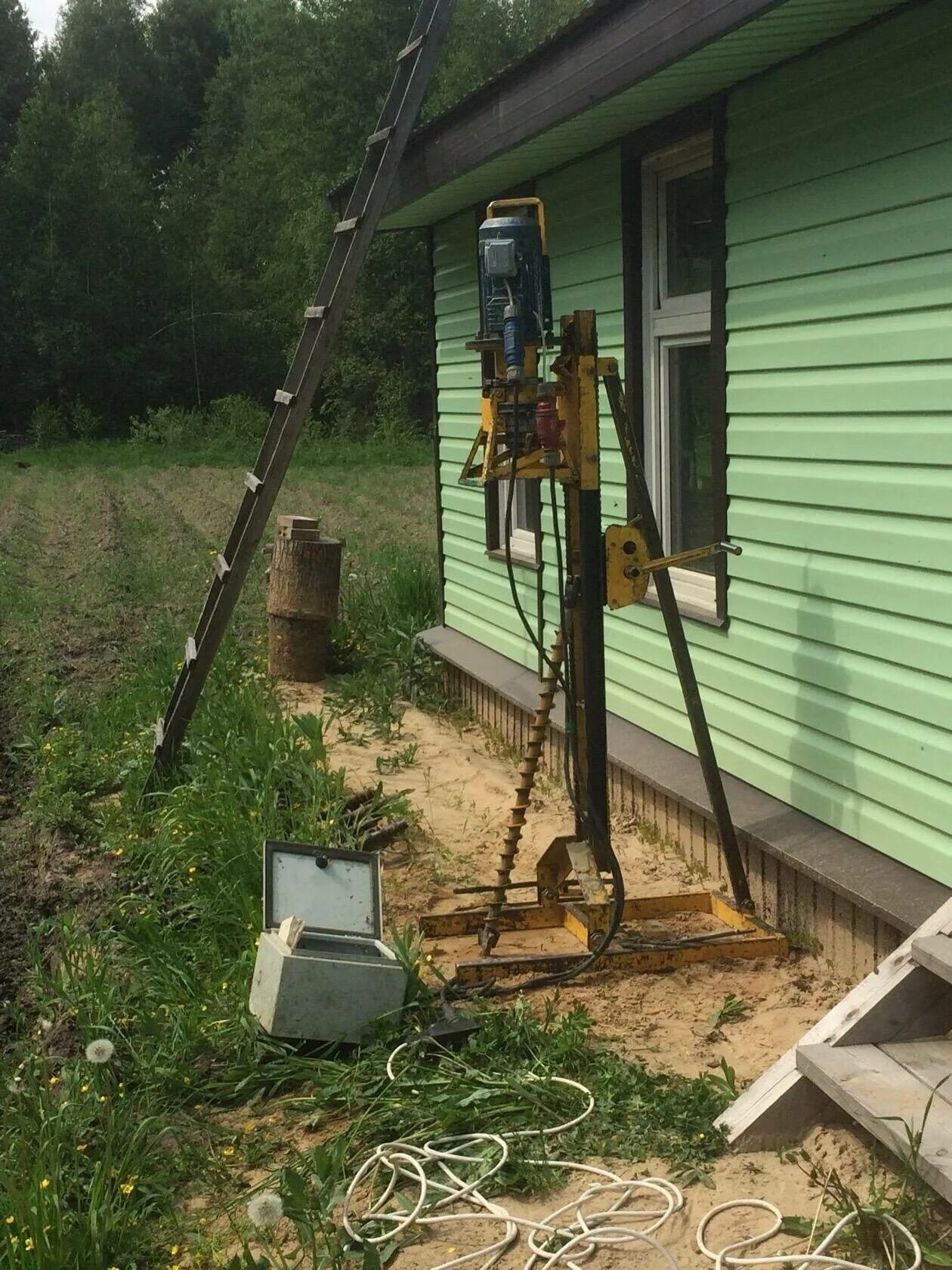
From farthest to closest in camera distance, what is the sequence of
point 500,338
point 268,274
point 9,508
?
point 268,274 < point 9,508 < point 500,338

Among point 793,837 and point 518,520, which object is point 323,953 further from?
point 518,520

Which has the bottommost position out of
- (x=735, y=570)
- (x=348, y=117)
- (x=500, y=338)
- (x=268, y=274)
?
(x=735, y=570)

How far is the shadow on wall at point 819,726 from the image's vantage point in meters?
4.76

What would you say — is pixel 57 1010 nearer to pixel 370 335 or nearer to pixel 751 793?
pixel 751 793

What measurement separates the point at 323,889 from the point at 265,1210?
1514 millimetres

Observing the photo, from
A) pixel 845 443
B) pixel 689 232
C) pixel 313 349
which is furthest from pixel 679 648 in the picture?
pixel 313 349

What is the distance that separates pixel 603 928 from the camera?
4.89 m

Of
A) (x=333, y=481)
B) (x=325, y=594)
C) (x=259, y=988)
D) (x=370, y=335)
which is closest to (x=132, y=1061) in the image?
(x=259, y=988)

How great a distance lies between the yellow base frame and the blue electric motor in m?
1.95

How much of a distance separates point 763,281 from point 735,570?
110 cm

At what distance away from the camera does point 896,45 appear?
13.9 ft

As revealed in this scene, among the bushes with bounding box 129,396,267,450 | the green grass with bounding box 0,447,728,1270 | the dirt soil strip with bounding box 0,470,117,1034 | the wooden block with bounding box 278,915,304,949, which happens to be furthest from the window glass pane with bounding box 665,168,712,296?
the bushes with bounding box 129,396,267,450

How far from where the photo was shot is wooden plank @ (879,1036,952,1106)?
3180 mm

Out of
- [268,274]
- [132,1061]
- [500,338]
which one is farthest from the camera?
[268,274]
